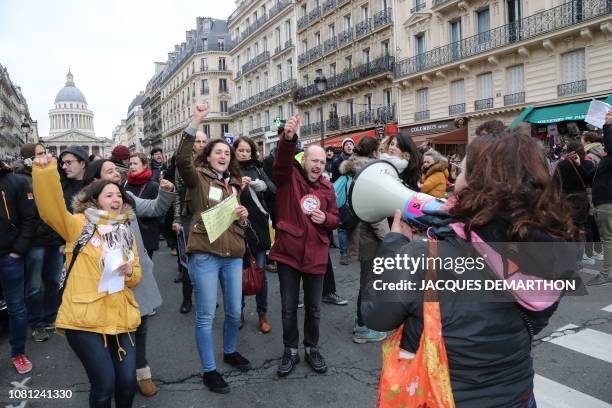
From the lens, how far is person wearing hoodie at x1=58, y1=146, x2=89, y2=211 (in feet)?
13.9

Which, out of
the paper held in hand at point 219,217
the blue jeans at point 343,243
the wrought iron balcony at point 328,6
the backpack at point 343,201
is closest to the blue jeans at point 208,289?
the paper held in hand at point 219,217

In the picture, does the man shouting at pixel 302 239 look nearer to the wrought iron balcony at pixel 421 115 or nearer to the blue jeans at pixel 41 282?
the blue jeans at pixel 41 282

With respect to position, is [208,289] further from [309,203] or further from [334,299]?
[334,299]

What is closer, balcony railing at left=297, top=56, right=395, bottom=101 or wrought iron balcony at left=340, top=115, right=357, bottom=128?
balcony railing at left=297, top=56, right=395, bottom=101

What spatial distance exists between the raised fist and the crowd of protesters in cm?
1

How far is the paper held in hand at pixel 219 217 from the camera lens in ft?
10.8

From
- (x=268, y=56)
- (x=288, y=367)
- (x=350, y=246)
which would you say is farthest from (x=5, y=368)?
(x=268, y=56)

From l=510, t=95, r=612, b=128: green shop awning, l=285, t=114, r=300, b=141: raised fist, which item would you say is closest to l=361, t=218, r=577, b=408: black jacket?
l=285, t=114, r=300, b=141: raised fist

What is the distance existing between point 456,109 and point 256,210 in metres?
18.8

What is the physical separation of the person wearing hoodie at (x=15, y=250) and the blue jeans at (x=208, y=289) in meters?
1.71

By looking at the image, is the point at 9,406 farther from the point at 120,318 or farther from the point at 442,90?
the point at 442,90

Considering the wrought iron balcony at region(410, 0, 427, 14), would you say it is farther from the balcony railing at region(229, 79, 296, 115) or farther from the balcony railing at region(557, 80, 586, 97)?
the balcony railing at region(229, 79, 296, 115)

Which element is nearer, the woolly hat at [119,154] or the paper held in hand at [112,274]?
the paper held in hand at [112,274]

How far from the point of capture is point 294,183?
3600 mm
